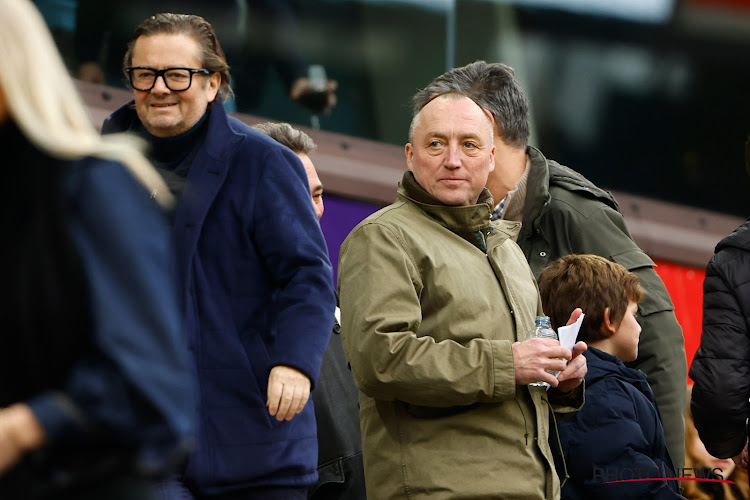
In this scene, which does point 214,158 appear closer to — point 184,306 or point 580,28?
point 184,306

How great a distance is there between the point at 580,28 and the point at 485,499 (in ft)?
14.8

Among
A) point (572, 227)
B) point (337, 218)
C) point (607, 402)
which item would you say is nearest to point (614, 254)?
point (572, 227)

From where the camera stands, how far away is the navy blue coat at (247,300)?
12.3ft

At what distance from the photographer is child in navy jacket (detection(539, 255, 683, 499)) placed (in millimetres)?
4203

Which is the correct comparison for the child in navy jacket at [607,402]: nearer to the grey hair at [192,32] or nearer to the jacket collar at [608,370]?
the jacket collar at [608,370]

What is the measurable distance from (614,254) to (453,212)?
A: 1.21 meters

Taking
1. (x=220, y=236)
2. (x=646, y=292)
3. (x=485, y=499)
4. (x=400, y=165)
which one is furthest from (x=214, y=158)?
(x=400, y=165)

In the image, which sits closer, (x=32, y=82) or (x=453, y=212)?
(x=32, y=82)

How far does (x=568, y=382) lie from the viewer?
4.14 m

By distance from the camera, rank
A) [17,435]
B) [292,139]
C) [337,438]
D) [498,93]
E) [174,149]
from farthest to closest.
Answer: [292,139] < [498,93] < [337,438] < [174,149] < [17,435]

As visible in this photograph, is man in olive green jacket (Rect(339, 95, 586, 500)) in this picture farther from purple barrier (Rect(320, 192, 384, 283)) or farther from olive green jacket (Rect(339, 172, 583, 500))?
purple barrier (Rect(320, 192, 384, 283))

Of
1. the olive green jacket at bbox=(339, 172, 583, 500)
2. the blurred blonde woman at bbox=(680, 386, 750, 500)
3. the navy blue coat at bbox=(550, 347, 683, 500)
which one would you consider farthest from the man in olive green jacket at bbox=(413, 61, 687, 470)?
the olive green jacket at bbox=(339, 172, 583, 500)

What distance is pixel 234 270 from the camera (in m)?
3.88

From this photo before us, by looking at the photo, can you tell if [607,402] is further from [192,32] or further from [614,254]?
[192,32]
